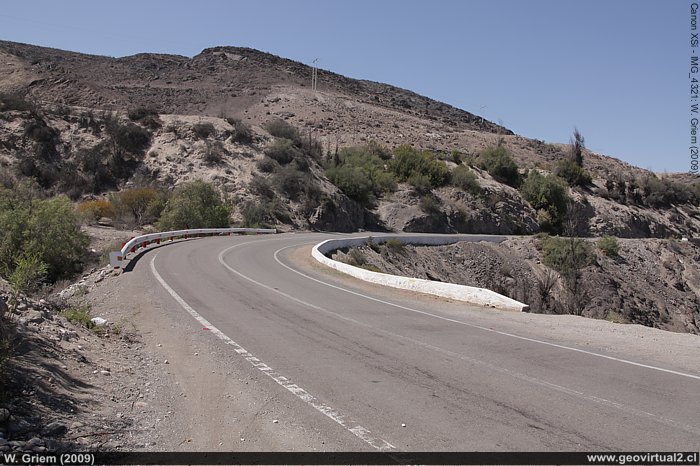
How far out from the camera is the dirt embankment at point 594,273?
1426 inches

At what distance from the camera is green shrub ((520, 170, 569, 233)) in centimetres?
6956

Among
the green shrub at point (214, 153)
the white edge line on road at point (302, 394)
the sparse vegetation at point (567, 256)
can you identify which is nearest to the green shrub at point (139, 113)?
the green shrub at point (214, 153)

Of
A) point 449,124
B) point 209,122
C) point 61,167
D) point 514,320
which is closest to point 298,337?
point 514,320

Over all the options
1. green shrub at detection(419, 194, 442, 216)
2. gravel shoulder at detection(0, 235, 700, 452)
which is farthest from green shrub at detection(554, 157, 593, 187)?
gravel shoulder at detection(0, 235, 700, 452)

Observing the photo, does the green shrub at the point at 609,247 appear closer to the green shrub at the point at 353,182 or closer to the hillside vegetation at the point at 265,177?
the hillside vegetation at the point at 265,177

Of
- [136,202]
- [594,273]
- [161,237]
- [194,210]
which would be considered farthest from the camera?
[136,202]

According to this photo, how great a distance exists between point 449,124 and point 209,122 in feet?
211

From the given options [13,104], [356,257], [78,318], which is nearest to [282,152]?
[13,104]

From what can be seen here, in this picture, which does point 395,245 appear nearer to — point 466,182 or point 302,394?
point 466,182

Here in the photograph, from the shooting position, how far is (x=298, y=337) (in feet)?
34.3

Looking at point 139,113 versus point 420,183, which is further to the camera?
point 420,183

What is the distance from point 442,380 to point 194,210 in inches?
1499

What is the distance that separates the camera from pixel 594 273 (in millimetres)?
42688

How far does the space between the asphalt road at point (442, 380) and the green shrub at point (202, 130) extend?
160ft
